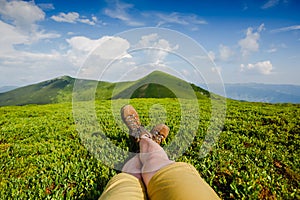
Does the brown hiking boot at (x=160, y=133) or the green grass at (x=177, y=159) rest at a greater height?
the brown hiking boot at (x=160, y=133)

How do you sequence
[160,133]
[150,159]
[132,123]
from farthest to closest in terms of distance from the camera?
1. [132,123]
2. [160,133]
3. [150,159]

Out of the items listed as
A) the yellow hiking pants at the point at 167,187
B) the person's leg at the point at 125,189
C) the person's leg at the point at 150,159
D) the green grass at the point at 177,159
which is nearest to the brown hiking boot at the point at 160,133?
the green grass at the point at 177,159

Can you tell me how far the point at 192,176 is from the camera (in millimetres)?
2594

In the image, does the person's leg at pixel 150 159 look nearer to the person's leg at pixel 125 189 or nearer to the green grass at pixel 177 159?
the person's leg at pixel 125 189

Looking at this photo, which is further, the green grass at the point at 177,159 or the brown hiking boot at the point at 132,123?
the brown hiking boot at the point at 132,123

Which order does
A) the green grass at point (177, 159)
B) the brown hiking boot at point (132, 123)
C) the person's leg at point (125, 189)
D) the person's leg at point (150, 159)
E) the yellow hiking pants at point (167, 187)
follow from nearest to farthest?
the yellow hiking pants at point (167, 187)
the person's leg at point (125, 189)
the person's leg at point (150, 159)
the green grass at point (177, 159)
the brown hiking boot at point (132, 123)

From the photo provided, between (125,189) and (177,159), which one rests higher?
(125,189)

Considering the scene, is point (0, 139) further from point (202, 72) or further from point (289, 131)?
point (289, 131)

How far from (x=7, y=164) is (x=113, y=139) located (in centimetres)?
261

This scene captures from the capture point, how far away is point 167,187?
2410 mm

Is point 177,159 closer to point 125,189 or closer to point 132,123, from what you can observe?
point 132,123

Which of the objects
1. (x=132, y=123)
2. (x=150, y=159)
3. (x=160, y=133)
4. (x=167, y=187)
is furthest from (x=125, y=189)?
(x=132, y=123)

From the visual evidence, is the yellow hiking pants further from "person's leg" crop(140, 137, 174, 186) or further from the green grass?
the green grass

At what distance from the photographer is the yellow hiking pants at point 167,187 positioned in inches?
87.7
